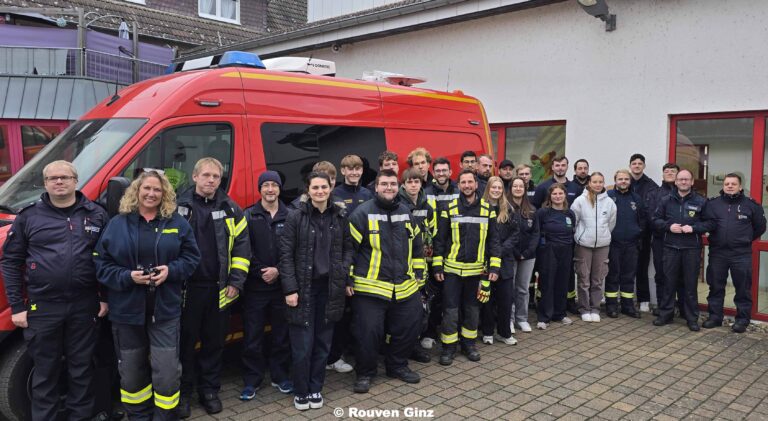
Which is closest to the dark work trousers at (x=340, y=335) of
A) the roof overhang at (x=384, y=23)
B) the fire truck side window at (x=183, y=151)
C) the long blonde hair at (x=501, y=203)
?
the fire truck side window at (x=183, y=151)

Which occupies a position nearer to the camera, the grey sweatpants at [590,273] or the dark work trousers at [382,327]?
the dark work trousers at [382,327]

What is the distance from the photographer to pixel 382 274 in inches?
187

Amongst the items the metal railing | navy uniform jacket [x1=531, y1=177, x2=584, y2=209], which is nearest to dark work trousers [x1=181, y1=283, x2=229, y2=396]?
navy uniform jacket [x1=531, y1=177, x2=584, y2=209]

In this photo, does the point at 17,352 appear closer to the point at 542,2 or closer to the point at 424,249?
the point at 424,249

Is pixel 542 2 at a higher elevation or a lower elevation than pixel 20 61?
higher

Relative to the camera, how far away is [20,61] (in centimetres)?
924

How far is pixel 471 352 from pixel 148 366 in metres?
2.94

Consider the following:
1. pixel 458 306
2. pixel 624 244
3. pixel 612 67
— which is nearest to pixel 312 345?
pixel 458 306

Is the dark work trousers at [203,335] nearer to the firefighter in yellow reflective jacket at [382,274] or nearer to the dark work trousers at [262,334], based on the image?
the dark work trousers at [262,334]

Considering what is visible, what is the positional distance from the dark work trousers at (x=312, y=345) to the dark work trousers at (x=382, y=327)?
30 centimetres

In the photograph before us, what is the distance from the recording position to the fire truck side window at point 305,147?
5.09 meters

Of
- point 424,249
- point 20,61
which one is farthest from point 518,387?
point 20,61

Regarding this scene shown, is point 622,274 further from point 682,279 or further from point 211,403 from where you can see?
point 211,403

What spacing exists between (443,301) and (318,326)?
4.75 ft
